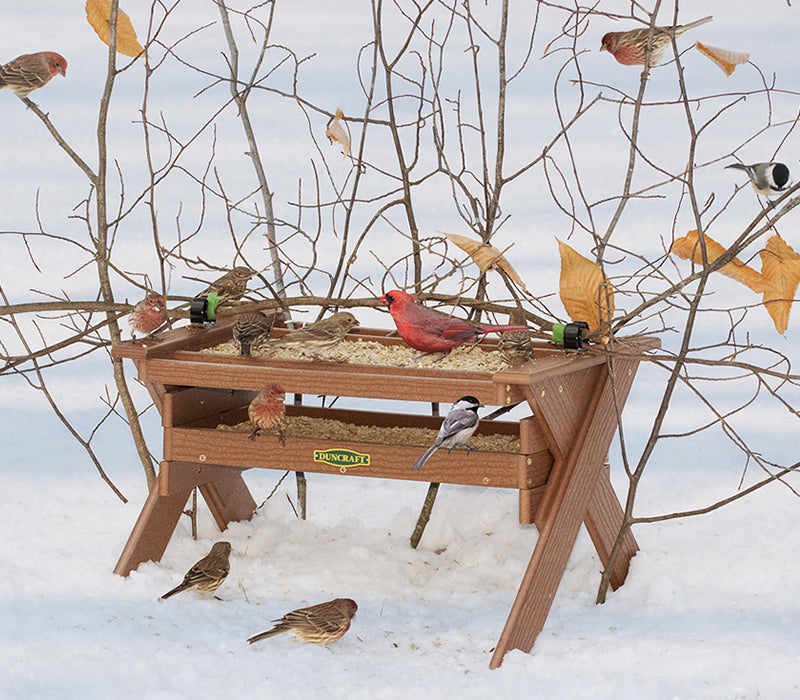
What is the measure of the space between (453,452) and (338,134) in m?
1.34

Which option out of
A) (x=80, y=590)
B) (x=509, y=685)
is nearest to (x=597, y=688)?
(x=509, y=685)

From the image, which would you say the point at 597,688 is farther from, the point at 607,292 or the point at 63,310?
the point at 63,310

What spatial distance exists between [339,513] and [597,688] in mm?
2061

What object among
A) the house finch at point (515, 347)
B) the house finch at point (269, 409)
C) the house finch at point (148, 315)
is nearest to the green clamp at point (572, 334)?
the house finch at point (515, 347)

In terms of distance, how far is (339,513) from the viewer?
213 inches

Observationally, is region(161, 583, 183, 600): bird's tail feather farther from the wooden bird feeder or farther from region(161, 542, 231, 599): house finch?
the wooden bird feeder

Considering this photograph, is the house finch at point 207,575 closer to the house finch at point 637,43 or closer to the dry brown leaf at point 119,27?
the dry brown leaf at point 119,27

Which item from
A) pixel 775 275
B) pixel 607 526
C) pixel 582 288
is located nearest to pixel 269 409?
pixel 582 288

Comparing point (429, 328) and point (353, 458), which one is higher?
point (429, 328)

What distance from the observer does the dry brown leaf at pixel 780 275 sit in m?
4.00

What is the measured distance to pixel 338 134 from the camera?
4.50 m

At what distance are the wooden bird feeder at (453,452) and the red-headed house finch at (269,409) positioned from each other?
0.02 metres

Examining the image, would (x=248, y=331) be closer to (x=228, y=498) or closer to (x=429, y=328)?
(x=429, y=328)

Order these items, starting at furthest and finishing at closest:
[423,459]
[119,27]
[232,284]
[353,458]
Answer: [119,27]
[232,284]
[353,458]
[423,459]
